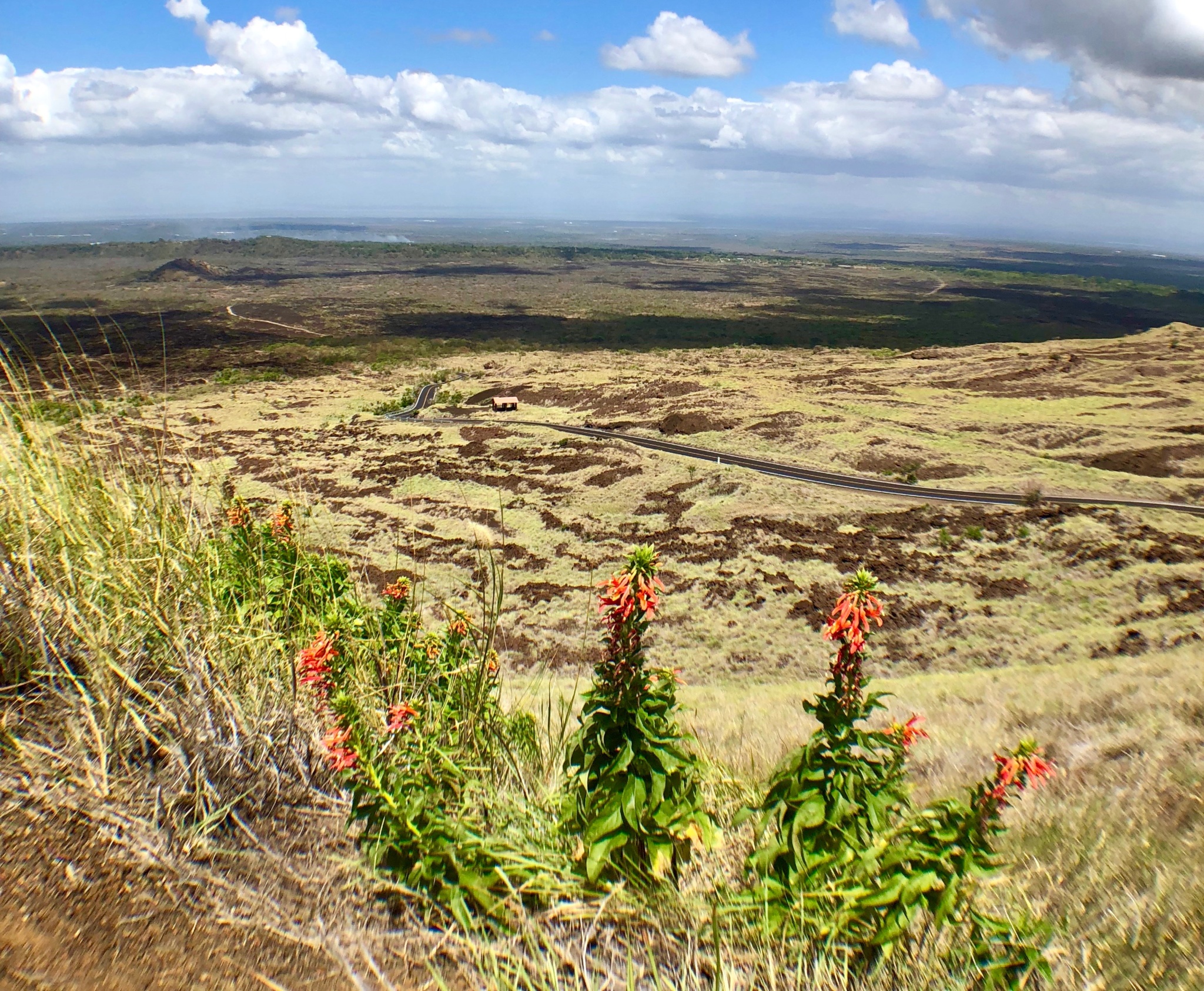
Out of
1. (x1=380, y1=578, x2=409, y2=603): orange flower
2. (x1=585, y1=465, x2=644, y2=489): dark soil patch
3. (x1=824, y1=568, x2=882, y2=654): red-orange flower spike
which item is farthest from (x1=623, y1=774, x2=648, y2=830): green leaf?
(x1=585, y1=465, x2=644, y2=489): dark soil patch

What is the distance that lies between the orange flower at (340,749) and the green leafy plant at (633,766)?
108 centimetres

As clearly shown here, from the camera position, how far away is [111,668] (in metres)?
3.55

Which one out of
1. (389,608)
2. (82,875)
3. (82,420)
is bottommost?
(389,608)

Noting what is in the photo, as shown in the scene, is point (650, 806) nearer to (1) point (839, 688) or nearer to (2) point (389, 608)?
(1) point (839, 688)

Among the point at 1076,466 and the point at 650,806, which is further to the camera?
the point at 1076,466

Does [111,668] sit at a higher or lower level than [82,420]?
lower

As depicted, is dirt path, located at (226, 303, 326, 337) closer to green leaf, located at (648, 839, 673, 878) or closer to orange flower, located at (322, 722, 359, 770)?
orange flower, located at (322, 722, 359, 770)

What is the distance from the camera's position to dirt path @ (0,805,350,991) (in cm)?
250

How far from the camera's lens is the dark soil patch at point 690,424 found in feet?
154

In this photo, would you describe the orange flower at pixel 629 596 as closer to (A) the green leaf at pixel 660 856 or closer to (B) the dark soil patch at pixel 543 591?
(A) the green leaf at pixel 660 856

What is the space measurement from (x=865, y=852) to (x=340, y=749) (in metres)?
2.53

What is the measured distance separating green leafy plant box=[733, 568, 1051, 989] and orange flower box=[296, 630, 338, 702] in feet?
7.92

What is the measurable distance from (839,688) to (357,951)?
8.06ft

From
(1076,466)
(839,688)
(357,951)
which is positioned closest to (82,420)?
(357,951)
